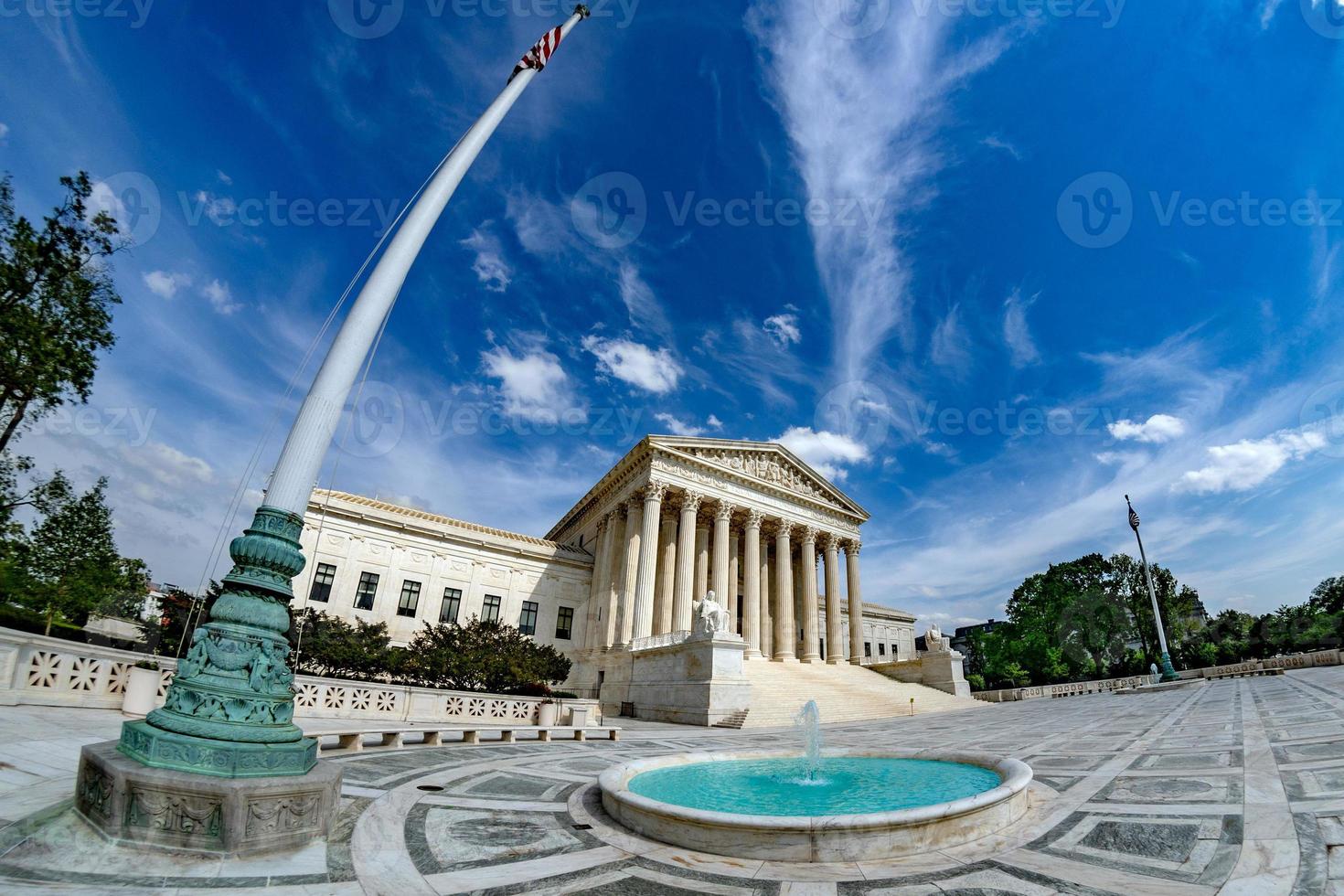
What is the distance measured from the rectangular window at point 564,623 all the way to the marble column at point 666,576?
7859mm

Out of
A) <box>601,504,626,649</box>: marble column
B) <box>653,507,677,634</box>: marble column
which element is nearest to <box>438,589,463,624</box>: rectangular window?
<box>601,504,626,649</box>: marble column

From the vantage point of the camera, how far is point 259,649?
4.96 m

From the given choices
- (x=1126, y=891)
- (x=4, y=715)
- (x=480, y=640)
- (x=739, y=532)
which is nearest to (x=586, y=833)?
(x=1126, y=891)

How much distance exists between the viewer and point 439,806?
6.21 m

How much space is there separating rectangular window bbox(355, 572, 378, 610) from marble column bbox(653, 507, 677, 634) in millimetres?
17256

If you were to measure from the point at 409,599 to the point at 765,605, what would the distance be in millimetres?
25002

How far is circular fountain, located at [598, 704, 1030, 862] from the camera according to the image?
15.5 feet

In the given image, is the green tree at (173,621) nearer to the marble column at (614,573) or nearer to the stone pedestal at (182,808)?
the stone pedestal at (182,808)

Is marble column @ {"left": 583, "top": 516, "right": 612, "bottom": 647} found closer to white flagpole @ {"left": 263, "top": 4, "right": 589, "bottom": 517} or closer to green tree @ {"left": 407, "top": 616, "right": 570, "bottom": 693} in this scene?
green tree @ {"left": 407, "top": 616, "right": 570, "bottom": 693}

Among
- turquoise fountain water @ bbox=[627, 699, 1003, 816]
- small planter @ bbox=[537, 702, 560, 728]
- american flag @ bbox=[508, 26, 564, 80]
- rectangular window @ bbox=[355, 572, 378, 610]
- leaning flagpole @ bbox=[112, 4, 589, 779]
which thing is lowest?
small planter @ bbox=[537, 702, 560, 728]

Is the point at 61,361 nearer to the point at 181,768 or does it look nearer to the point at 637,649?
the point at 181,768

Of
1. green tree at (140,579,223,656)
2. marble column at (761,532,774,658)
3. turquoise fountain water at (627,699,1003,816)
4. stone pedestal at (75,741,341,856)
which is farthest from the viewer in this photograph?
marble column at (761,532,774,658)

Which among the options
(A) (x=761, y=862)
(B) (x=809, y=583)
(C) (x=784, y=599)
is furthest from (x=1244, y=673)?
(A) (x=761, y=862)

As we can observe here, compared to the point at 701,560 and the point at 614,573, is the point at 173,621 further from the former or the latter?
the point at 701,560
